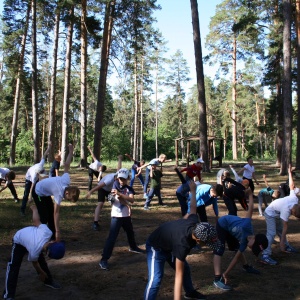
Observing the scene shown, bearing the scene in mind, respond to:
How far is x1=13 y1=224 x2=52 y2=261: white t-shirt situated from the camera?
4422mm

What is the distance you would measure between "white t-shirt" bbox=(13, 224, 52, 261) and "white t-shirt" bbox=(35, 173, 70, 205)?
2.98ft

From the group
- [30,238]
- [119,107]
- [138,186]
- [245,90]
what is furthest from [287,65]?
[119,107]

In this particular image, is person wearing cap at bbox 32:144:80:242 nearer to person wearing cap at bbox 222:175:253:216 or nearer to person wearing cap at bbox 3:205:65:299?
person wearing cap at bbox 3:205:65:299

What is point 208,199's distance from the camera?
7.36 m

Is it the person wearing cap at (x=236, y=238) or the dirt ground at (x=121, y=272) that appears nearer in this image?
the dirt ground at (x=121, y=272)

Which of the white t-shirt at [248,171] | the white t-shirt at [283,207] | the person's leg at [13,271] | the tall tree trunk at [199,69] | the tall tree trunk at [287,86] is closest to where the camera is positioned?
the person's leg at [13,271]

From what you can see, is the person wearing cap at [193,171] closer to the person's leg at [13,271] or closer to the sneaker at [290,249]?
the sneaker at [290,249]

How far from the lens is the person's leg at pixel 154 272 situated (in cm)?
387

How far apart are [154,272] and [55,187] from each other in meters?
2.57

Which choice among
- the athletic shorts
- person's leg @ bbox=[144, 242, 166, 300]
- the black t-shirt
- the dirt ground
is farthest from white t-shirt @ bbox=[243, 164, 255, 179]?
person's leg @ bbox=[144, 242, 166, 300]

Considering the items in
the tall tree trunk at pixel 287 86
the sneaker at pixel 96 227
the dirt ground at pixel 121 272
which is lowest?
the dirt ground at pixel 121 272

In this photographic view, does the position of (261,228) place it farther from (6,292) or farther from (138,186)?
(138,186)

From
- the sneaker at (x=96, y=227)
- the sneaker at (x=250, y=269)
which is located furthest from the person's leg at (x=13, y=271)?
the sneaker at (x=96, y=227)

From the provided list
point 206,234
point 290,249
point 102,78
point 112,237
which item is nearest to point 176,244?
point 206,234
